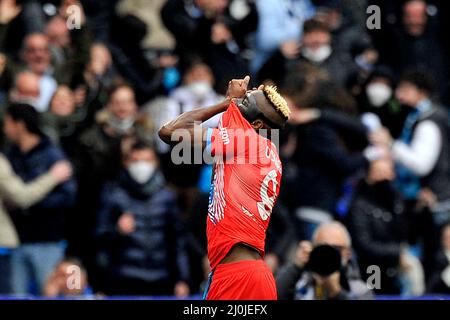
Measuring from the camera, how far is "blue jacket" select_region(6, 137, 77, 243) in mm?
11750

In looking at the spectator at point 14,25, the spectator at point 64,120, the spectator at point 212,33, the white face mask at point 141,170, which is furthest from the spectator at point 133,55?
the white face mask at point 141,170

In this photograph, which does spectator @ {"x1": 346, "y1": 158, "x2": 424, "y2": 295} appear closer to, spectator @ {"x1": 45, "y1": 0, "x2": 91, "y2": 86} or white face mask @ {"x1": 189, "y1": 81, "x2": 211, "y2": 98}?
white face mask @ {"x1": 189, "y1": 81, "x2": 211, "y2": 98}

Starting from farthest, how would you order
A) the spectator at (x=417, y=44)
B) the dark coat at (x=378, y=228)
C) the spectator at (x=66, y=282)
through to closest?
1. the spectator at (x=417, y=44)
2. the dark coat at (x=378, y=228)
3. the spectator at (x=66, y=282)

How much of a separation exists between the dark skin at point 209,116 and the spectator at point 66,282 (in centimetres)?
351

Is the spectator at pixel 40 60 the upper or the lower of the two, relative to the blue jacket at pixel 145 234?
upper

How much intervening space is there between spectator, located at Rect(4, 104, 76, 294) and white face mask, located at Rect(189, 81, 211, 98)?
1.67 meters

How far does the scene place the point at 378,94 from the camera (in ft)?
44.8

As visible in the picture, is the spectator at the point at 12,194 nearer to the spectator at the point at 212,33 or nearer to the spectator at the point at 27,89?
the spectator at the point at 27,89

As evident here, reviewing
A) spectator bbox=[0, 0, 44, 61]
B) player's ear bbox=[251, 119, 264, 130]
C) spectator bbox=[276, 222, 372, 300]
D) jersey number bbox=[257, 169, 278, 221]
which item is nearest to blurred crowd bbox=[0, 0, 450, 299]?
spectator bbox=[0, 0, 44, 61]

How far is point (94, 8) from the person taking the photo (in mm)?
14094

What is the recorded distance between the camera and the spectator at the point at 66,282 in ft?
37.8

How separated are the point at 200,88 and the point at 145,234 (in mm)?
1710

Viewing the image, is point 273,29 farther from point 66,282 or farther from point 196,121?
point 196,121

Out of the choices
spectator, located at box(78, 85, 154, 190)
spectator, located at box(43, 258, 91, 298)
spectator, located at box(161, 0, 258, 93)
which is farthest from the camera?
spectator, located at box(161, 0, 258, 93)
